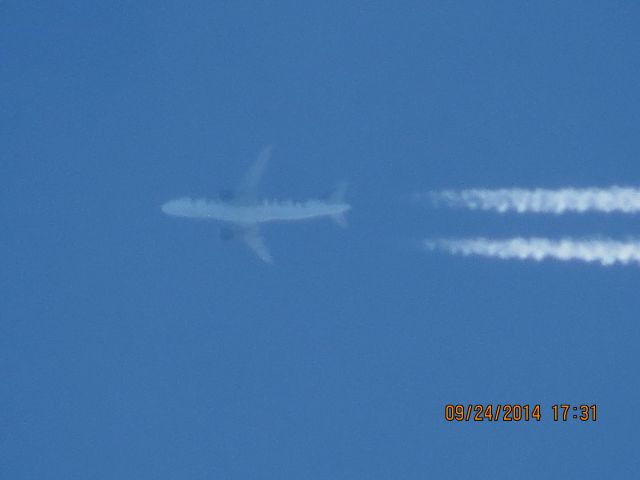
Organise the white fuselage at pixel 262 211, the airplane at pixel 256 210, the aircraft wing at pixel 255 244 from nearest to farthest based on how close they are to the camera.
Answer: the white fuselage at pixel 262 211 → the airplane at pixel 256 210 → the aircraft wing at pixel 255 244

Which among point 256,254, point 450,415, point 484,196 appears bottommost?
point 450,415

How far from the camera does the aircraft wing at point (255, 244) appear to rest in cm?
2867

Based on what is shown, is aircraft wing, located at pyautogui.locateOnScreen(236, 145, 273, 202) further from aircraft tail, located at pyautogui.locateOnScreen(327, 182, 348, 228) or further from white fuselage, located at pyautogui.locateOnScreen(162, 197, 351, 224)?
aircraft tail, located at pyautogui.locateOnScreen(327, 182, 348, 228)

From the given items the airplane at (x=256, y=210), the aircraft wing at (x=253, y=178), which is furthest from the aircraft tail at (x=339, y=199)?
the aircraft wing at (x=253, y=178)

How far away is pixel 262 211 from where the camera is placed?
28.6 meters

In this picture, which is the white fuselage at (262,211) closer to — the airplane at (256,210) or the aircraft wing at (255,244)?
the airplane at (256,210)

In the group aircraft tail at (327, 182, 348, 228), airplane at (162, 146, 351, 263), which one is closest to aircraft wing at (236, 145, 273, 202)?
airplane at (162, 146, 351, 263)

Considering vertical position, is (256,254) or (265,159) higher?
(265,159)

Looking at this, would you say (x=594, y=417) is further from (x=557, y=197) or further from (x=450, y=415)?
(x=557, y=197)

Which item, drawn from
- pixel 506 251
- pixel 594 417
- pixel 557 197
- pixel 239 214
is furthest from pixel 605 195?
pixel 239 214

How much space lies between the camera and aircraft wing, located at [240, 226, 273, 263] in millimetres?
28672

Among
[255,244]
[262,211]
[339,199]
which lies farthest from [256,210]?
[339,199]

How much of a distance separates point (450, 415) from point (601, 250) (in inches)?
236

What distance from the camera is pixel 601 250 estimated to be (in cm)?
2844
